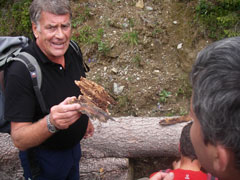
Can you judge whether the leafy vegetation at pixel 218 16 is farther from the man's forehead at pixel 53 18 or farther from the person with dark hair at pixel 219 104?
the person with dark hair at pixel 219 104

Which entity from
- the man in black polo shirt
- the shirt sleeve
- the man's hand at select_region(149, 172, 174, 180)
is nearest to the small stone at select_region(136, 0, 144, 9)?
the man in black polo shirt

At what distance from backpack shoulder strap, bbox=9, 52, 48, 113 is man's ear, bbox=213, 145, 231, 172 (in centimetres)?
176

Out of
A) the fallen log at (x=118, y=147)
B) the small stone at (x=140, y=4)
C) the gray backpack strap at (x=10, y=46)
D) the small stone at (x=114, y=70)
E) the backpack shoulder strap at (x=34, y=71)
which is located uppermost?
the small stone at (x=140, y=4)

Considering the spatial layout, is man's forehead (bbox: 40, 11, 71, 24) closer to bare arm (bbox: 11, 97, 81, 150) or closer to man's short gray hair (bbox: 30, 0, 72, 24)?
man's short gray hair (bbox: 30, 0, 72, 24)

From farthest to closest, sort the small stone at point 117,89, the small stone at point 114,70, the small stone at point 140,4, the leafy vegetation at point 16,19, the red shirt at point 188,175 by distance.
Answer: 1. the leafy vegetation at point 16,19
2. the small stone at point 140,4
3. the small stone at point 114,70
4. the small stone at point 117,89
5. the red shirt at point 188,175

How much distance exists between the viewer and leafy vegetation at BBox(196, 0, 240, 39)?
18.7 feet

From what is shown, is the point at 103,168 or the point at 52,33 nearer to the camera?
the point at 52,33

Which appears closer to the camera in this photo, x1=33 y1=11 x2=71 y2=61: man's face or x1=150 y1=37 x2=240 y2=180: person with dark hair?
x1=150 y1=37 x2=240 y2=180: person with dark hair

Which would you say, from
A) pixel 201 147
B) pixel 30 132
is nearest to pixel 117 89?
pixel 30 132

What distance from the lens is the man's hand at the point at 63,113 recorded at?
218 centimetres

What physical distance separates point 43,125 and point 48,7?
1.19 metres

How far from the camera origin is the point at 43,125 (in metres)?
2.32

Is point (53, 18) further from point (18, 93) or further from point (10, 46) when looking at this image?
point (18, 93)

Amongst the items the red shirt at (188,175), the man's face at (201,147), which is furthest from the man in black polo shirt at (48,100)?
the man's face at (201,147)
